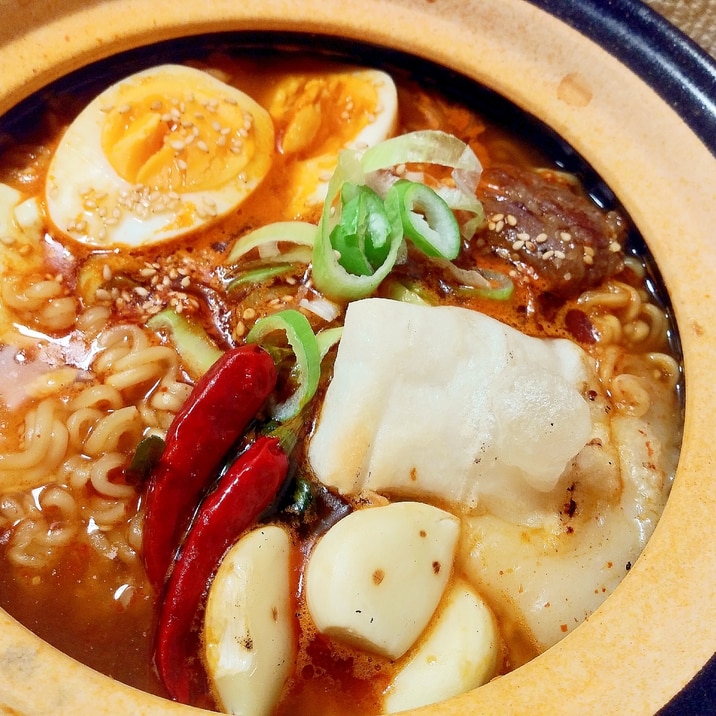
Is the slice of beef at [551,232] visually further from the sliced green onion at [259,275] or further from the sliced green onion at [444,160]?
the sliced green onion at [259,275]

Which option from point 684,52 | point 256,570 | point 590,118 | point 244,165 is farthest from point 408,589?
point 684,52

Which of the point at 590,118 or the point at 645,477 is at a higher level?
the point at 590,118

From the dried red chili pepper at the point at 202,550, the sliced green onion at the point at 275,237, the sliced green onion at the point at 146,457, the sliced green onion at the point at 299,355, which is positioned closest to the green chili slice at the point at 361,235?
the sliced green onion at the point at 275,237

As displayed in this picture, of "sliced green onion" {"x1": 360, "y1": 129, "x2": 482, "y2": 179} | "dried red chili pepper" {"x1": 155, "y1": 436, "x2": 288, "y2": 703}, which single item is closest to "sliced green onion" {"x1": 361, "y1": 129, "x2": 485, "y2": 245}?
"sliced green onion" {"x1": 360, "y1": 129, "x2": 482, "y2": 179}

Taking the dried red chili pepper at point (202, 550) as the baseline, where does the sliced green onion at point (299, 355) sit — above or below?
above

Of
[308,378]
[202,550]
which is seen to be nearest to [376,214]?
[308,378]

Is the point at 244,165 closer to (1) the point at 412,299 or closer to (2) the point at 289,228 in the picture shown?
(2) the point at 289,228

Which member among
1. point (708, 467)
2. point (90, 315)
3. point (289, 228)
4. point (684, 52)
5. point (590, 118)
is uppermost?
point (684, 52)
